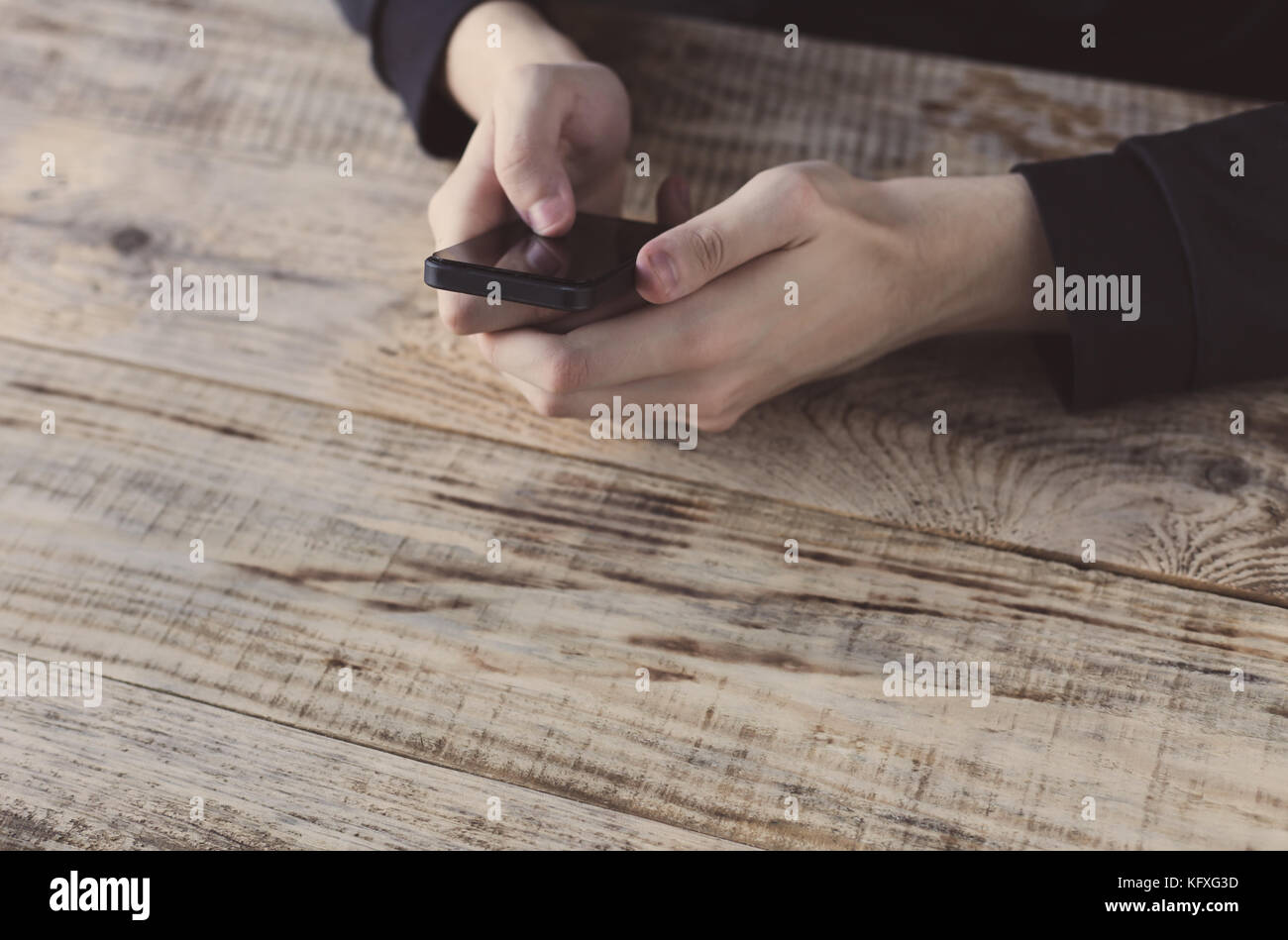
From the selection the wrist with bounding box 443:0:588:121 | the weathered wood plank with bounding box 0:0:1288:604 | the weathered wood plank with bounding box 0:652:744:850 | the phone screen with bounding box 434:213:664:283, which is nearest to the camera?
the weathered wood plank with bounding box 0:652:744:850

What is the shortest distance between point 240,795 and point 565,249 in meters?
0.44

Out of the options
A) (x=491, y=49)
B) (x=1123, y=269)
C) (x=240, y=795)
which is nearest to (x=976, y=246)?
(x=1123, y=269)

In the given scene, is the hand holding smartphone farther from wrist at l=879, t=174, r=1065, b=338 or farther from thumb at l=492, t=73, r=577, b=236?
wrist at l=879, t=174, r=1065, b=338

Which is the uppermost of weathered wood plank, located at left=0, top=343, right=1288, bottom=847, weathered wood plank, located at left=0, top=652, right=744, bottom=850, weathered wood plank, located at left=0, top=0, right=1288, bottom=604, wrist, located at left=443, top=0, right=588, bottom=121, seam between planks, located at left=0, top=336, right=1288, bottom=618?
wrist, located at left=443, top=0, right=588, bottom=121

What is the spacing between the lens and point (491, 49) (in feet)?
3.59

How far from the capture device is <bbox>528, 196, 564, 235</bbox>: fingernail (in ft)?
2.77

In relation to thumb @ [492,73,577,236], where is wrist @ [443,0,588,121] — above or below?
above

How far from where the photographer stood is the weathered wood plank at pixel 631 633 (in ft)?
2.25

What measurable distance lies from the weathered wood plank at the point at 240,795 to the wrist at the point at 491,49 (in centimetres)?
65

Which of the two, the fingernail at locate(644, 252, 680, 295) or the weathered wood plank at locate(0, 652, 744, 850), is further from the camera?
the fingernail at locate(644, 252, 680, 295)

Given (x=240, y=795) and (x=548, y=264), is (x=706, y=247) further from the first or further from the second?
(x=240, y=795)

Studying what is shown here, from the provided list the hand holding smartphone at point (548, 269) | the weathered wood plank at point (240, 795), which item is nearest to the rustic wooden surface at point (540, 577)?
the weathered wood plank at point (240, 795)

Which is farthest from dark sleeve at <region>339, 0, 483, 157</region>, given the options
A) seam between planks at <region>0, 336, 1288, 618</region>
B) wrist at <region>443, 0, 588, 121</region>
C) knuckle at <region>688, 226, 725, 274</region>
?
knuckle at <region>688, 226, 725, 274</region>

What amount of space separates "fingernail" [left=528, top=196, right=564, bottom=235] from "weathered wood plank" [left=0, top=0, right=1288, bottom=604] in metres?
A: 0.17
